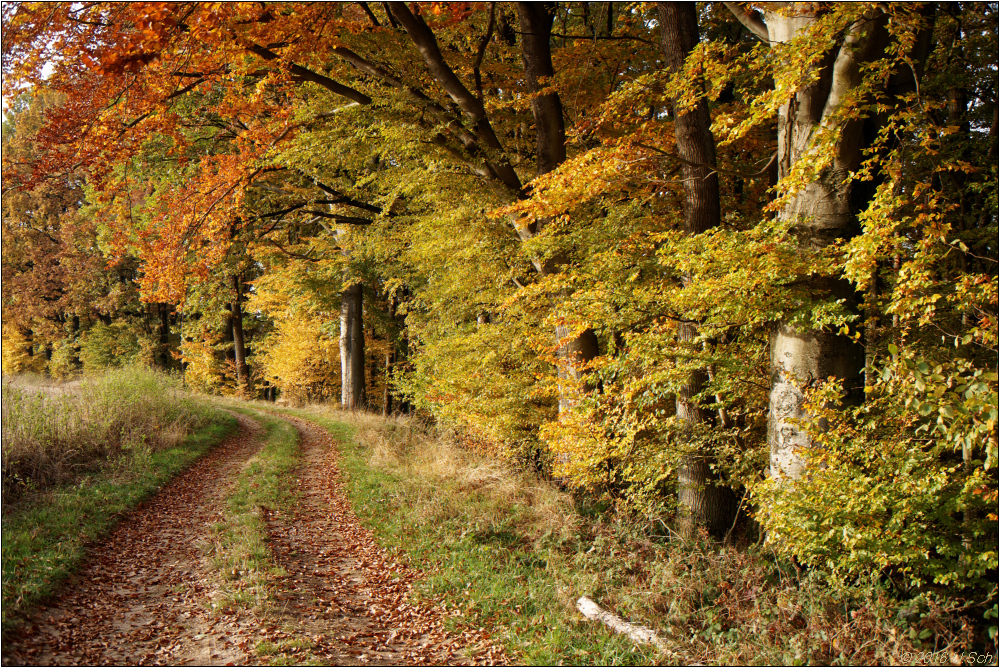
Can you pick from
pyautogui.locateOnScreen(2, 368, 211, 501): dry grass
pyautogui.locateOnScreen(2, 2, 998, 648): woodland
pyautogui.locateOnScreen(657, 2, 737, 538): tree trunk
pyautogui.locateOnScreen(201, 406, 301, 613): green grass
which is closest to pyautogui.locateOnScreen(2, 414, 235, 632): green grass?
pyautogui.locateOnScreen(2, 368, 211, 501): dry grass

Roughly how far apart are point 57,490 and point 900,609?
9256mm

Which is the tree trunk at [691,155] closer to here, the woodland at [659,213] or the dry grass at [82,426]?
the woodland at [659,213]

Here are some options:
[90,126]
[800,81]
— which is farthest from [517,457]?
[90,126]

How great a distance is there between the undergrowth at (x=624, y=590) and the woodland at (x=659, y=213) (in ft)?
1.32

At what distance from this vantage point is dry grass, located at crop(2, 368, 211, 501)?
7.55 meters

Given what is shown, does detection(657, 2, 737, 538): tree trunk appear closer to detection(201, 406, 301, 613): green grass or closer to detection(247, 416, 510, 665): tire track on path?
detection(247, 416, 510, 665): tire track on path

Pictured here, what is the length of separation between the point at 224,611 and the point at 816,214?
6.63 m

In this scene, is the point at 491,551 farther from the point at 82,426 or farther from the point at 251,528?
the point at 82,426

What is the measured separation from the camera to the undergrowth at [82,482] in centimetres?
527

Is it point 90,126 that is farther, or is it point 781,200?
point 90,126

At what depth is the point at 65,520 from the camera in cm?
646

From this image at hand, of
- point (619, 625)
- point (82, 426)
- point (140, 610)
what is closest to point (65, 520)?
point (140, 610)

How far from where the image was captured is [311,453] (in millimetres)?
12320

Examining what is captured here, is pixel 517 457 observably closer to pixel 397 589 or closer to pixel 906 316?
pixel 397 589
